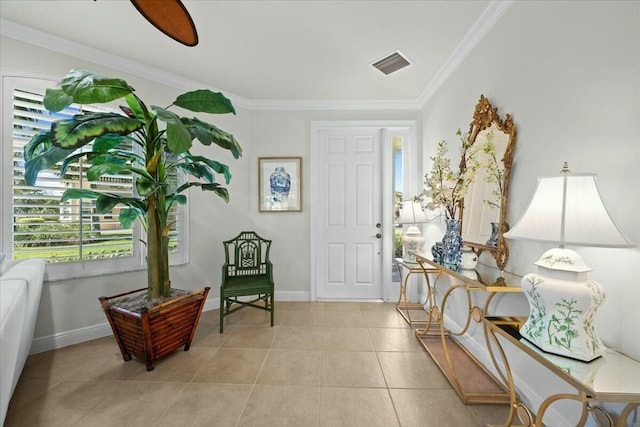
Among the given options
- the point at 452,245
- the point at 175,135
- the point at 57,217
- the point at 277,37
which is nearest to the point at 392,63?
the point at 277,37

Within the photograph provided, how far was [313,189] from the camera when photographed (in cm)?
336

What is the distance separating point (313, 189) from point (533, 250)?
7.69ft

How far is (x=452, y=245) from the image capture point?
1.88 meters

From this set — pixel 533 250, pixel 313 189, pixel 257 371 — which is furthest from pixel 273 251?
pixel 533 250

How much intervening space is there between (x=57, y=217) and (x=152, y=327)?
134 centimetres

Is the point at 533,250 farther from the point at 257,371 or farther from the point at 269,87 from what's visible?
the point at 269,87

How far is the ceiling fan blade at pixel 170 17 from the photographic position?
153 cm

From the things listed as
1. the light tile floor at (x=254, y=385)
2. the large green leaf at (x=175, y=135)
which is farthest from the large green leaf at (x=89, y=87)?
the light tile floor at (x=254, y=385)

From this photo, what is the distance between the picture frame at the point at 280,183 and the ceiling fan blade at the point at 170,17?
1587 millimetres

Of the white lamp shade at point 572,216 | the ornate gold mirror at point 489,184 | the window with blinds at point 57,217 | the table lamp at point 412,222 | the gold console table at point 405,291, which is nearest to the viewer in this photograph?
the white lamp shade at point 572,216

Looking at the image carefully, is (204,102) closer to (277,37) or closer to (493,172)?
(277,37)

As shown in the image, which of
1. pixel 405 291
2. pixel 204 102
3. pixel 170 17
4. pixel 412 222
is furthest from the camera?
pixel 405 291

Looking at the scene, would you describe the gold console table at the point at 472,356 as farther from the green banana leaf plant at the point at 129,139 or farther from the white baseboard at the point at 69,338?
the white baseboard at the point at 69,338

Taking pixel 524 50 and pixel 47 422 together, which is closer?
pixel 47 422
